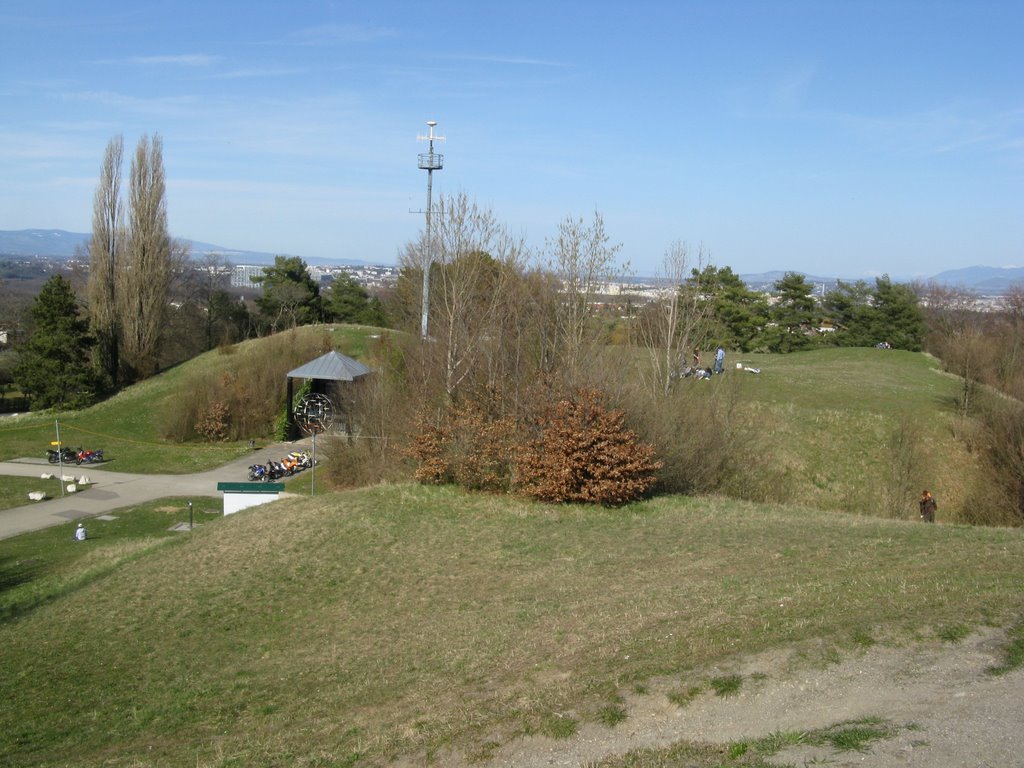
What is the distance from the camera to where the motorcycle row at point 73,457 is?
→ 30766mm

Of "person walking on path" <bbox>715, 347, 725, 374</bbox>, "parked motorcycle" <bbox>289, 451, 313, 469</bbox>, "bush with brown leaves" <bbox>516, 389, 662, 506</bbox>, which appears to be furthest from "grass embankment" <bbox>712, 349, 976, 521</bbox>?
"parked motorcycle" <bbox>289, 451, 313, 469</bbox>

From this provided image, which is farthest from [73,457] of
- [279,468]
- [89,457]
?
[279,468]

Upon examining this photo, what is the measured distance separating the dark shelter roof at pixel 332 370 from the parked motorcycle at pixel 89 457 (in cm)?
756

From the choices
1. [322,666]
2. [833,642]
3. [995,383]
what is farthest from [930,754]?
[995,383]

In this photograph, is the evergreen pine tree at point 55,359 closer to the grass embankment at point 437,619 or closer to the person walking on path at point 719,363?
the grass embankment at point 437,619

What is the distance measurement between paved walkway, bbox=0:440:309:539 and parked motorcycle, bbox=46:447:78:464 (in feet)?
0.79

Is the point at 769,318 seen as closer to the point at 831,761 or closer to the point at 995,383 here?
the point at 995,383

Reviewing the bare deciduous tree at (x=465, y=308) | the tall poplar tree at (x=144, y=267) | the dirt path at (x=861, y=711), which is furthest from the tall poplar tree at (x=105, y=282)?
the dirt path at (x=861, y=711)

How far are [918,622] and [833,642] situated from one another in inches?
36.0

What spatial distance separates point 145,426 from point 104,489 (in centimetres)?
1240

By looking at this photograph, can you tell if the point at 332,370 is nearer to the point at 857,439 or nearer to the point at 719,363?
the point at 719,363

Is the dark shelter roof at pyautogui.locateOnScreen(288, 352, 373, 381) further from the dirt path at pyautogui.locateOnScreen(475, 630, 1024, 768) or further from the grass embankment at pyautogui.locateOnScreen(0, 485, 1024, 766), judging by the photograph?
the dirt path at pyautogui.locateOnScreen(475, 630, 1024, 768)

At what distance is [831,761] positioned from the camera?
5.56 m

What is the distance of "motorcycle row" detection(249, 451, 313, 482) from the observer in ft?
92.6
